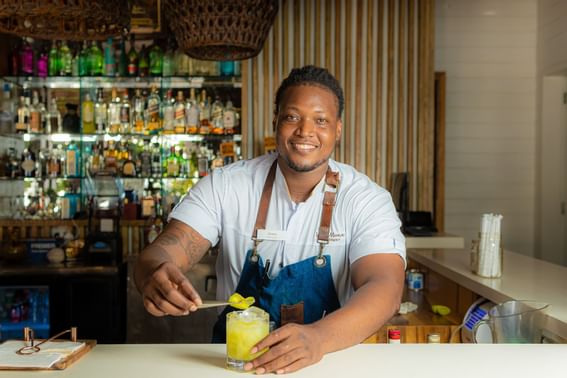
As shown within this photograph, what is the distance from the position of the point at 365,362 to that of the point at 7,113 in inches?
172

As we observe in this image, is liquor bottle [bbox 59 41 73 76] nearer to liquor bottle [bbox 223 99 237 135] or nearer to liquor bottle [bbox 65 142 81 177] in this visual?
liquor bottle [bbox 65 142 81 177]

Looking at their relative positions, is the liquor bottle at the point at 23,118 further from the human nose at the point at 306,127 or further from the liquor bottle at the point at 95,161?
the human nose at the point at 306,127

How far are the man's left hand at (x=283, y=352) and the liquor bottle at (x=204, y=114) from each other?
12.2ft

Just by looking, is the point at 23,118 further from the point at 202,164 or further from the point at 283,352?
the point at 283,352

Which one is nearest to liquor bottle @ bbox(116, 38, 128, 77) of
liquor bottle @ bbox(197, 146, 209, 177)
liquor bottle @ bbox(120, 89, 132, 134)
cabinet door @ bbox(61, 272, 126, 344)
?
liquor bottle @ bbox(120, 89, 132, 134)

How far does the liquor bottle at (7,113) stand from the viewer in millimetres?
5066

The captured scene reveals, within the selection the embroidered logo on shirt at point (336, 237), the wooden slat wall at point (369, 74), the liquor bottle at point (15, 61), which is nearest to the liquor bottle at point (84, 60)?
the liquor bottle at point (15, 61)

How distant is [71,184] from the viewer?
203 inches

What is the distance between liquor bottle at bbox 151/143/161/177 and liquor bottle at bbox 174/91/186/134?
9.0 inches

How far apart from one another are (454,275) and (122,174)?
294cm

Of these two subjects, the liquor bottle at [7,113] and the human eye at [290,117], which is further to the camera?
the liquor bottle at [7,113]

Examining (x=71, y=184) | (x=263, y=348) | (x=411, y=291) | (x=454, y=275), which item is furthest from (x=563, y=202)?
(x=263, y=348)

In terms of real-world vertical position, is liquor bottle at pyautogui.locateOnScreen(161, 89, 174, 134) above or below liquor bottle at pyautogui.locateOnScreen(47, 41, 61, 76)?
below

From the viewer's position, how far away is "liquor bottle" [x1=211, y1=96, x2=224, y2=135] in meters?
5.06
